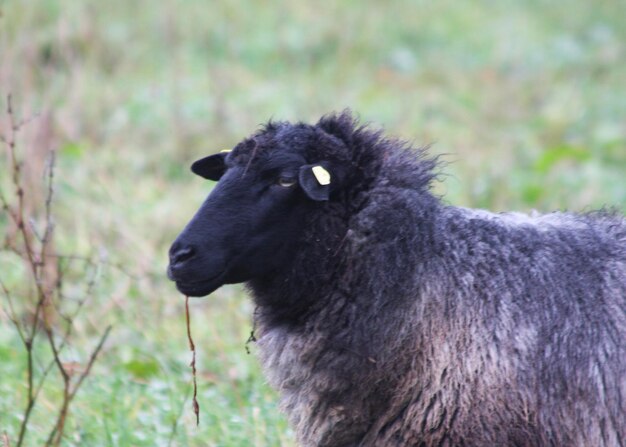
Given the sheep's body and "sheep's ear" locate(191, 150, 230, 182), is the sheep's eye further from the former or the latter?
"sheep's ear" locate(191, 150, 230, 182)

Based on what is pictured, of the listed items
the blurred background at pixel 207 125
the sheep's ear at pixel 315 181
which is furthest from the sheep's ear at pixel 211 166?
the blurred background at pixel 207 125

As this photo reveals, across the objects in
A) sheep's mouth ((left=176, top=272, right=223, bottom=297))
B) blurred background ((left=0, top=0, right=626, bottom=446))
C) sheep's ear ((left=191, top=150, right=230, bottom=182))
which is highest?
blurred background ((left=0, top=0, right=626, bottom=446))

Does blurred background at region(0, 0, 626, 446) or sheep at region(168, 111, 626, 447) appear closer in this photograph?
sheep at region(168, 111, 626, 447)

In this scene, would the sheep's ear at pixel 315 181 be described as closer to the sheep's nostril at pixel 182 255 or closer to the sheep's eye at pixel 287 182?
the sheep's eye at pixel 287 182

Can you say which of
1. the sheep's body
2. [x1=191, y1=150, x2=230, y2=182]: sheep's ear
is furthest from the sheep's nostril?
[x1=191, y1=150, x2=230, y2=182]: sheep's ear

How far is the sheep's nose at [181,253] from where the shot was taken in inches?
140

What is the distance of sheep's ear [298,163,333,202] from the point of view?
3611 mm

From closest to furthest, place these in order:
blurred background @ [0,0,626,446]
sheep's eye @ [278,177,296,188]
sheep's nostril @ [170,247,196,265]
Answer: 1. sheep's nostril @ [170,247,196,265]
2. sheep's eye @ [278,177,296,188]
3. blurred background @ [0,0,626,446]

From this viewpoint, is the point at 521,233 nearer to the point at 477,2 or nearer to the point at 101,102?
the point at 101,102

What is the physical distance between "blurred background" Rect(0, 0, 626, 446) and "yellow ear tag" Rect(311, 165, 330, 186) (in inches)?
26.5

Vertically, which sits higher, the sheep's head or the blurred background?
the blurred background

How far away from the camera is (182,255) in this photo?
356 centimetres

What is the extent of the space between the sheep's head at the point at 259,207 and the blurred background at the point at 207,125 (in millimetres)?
648

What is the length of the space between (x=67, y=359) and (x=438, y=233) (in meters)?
2.71
